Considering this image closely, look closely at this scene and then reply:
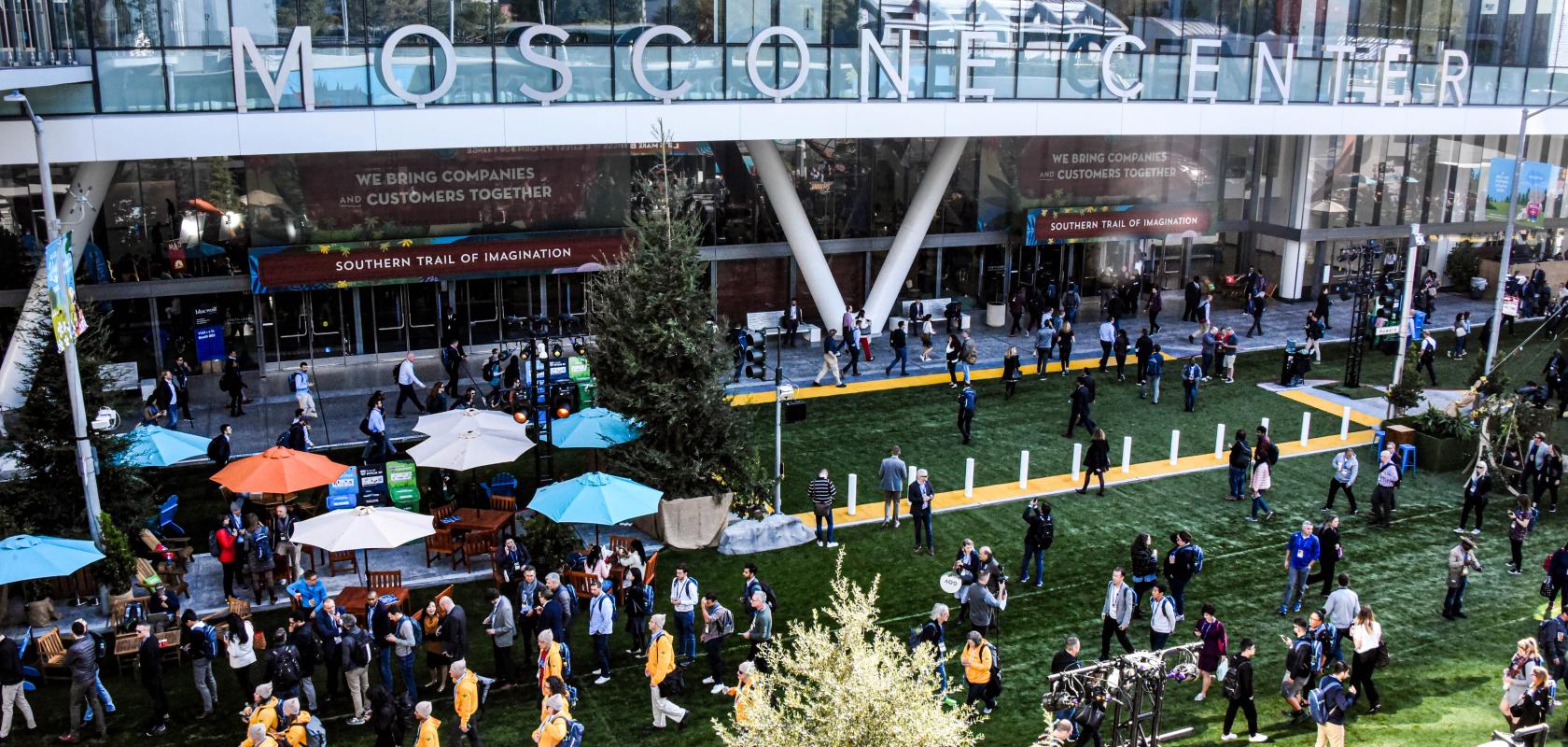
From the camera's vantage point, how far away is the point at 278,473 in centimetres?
1867

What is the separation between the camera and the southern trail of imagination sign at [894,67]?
78.7 feet

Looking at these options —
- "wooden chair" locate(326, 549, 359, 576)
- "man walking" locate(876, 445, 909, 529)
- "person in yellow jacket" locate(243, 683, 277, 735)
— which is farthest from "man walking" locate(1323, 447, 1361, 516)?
"person in yellow jacket" locate(243, 683, 277, 735)

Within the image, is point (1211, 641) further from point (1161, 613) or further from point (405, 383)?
point (405, 383)

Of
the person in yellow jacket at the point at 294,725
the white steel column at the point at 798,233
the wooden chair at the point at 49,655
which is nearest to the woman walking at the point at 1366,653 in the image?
the person in yellow jacket at the point at 294,725

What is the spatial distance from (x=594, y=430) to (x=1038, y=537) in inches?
275

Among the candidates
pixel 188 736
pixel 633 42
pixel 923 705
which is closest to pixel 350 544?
pixel 188 736

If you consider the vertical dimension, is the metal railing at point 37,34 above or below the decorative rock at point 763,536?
above

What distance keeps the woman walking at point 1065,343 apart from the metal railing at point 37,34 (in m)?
19.3

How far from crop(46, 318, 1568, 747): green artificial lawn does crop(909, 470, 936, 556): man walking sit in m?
0.26

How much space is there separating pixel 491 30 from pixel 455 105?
1.60 meters

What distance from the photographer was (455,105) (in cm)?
2534

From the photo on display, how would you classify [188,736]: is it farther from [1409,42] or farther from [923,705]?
[1409,42]

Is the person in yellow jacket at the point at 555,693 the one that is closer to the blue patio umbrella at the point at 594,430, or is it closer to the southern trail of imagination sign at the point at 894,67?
the blue patio umbrella at the point at 594,430

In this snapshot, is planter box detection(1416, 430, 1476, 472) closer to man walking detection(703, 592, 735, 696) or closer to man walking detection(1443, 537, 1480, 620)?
man walking detection(1443, 537, 1480, 620)
